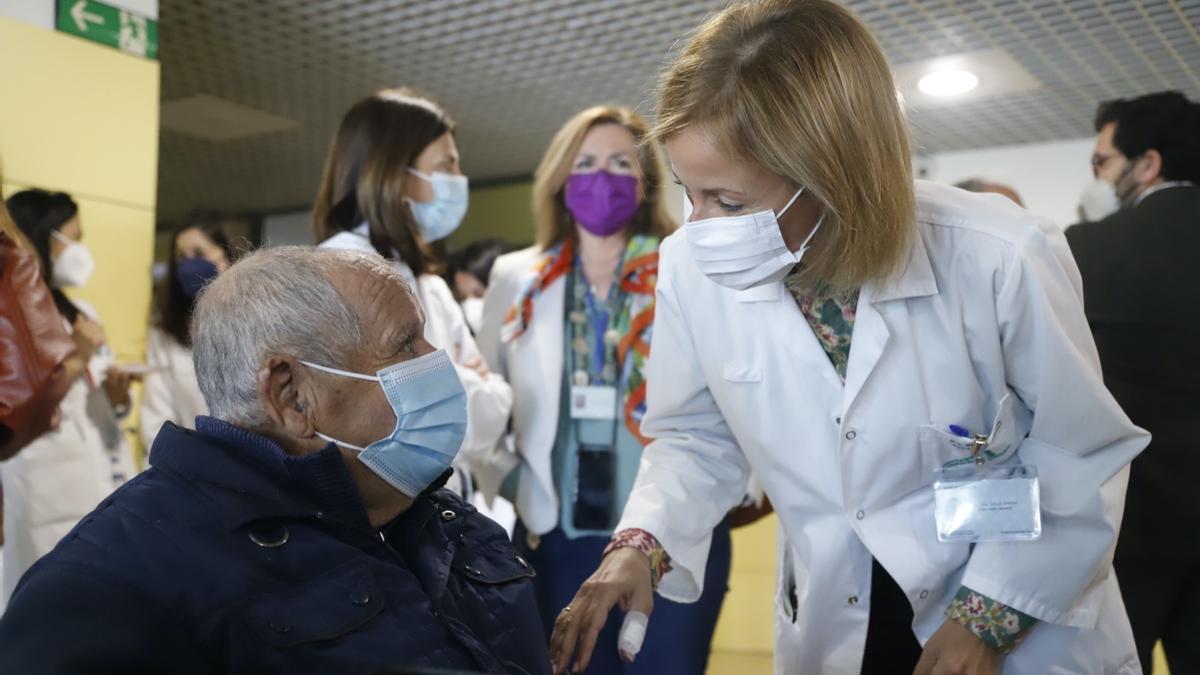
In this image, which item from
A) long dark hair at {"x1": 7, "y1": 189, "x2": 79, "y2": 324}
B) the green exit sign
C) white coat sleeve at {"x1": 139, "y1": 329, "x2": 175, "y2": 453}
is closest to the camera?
long dark hair at {"x1": 7, "y1": 189, "x2": 79, "y2": 324}

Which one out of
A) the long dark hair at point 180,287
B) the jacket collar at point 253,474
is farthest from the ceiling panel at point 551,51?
the jacket collar at point 253,474

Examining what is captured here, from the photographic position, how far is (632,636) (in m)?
1.51

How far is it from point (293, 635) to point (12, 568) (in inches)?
89.4

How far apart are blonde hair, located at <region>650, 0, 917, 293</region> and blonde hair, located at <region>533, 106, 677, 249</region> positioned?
1.31 meters

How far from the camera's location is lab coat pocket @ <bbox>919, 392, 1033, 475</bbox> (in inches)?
61.1

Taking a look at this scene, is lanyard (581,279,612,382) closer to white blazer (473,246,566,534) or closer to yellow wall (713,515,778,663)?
white blazer (473,246,566,534)

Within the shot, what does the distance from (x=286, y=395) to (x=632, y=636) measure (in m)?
0.57

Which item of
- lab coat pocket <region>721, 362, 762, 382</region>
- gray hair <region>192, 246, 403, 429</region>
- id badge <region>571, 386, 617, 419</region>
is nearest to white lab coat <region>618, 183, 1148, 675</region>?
lab coat pocket <region>721, 362, 762, 382</region>

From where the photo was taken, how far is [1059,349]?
149cm

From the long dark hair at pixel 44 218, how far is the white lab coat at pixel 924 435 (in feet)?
7.45

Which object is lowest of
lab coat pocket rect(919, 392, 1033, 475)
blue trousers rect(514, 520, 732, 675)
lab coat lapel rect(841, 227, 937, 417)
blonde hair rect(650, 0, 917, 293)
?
blue trousers rect(514, 520, 732, 675)

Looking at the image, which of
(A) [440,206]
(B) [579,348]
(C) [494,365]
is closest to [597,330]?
(B) [579,348]

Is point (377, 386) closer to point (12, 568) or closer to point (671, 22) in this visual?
point (12, 568)

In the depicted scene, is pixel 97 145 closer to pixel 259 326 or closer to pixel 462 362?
pixel 462 362
